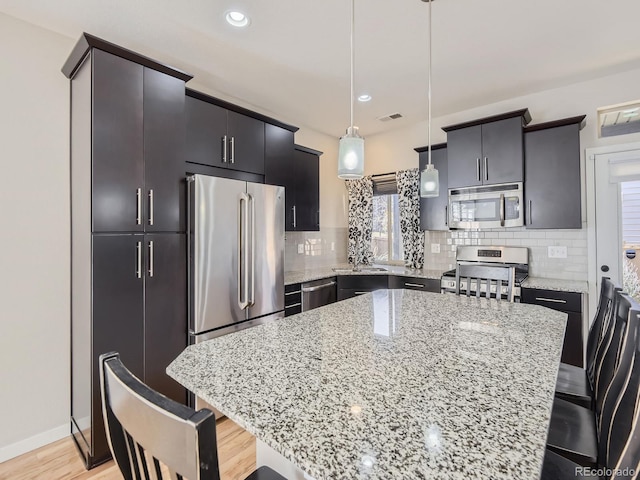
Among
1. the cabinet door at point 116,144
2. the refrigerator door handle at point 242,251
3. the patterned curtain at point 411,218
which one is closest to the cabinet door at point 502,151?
the patterned curtain at point 411,218

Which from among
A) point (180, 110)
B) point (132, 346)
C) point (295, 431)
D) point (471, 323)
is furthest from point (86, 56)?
point (471, 323)

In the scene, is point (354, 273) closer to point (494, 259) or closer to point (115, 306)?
point (494, 259)

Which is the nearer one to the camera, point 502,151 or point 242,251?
point 242,251

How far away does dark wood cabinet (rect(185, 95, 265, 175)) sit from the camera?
2.49 m

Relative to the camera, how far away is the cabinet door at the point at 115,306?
1.88m

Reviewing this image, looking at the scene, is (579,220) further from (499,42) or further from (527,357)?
(527,357)

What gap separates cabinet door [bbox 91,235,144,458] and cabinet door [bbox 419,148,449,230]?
2987 mm

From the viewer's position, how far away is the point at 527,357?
113 cm

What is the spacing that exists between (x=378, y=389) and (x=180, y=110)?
7.43ft

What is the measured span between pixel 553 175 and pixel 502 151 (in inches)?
19.7

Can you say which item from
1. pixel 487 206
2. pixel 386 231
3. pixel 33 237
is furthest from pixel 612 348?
pixel 386 231

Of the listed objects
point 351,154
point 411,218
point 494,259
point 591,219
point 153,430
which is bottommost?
point 153,430

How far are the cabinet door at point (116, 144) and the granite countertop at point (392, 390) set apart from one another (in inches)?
46.7

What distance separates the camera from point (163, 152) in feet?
7.13
